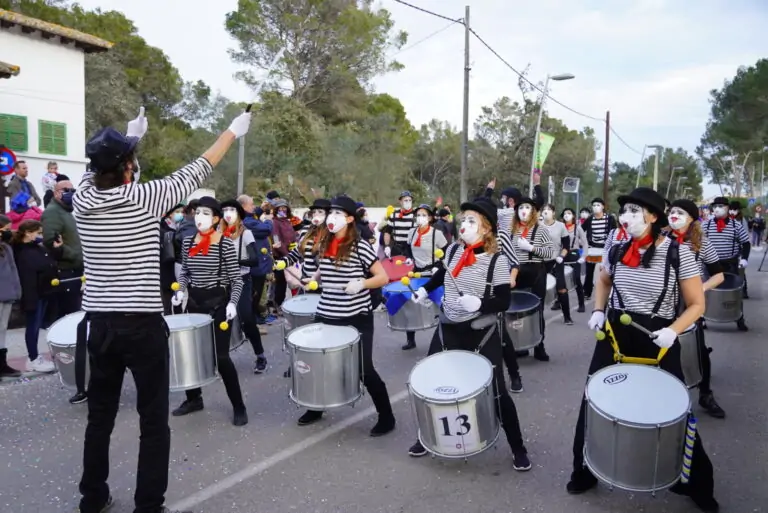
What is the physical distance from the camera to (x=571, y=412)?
5.46 metres

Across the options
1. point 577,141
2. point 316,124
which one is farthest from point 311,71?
point 577,141

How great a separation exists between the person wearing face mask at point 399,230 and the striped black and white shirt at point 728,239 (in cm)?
468

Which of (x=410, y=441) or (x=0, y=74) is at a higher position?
(x=0, y=74)

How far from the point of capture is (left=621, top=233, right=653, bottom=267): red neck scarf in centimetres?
378

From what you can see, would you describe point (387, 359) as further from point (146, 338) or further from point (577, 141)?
point (577, 141)

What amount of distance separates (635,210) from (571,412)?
7.40 ft

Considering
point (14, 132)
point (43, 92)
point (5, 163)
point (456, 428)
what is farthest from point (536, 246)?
point (43, 92)

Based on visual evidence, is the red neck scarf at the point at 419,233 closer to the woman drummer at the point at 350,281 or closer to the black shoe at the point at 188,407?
the woman drummer at the point at 350,281

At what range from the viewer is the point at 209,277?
5418 millimetres

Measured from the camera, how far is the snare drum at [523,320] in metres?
6.54

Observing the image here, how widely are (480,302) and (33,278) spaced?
504cm

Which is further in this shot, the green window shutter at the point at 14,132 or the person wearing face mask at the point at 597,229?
the green window shutter at the point at 14,132

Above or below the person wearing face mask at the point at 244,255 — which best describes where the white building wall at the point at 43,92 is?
above

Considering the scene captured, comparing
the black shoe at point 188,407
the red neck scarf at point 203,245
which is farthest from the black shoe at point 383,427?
the red neck scarf at point 203,245
